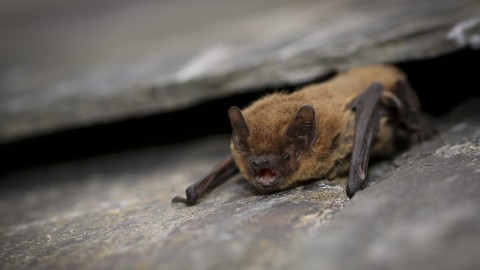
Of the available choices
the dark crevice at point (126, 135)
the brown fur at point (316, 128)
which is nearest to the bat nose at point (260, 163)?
the brown fur at point (316, 128)

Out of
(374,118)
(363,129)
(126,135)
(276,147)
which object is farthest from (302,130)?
(126,135)

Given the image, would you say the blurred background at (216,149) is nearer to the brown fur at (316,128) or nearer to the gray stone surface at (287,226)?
the gray stone surface at (287,226)

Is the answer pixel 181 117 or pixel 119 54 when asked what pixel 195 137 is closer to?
pixel 181 117

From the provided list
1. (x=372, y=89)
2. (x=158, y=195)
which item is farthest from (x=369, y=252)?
(x=158, y=195)

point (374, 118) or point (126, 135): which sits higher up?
point (126, 135)

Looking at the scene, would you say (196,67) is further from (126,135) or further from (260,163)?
(126,135)

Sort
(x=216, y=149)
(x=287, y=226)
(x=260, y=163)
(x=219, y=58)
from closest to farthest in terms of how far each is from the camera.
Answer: (x=287, y=226) → (x=260, y=163) → (x=219, y=58) → (x=216, y=149)

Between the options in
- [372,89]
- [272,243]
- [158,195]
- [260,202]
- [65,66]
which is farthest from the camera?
[65,66]
